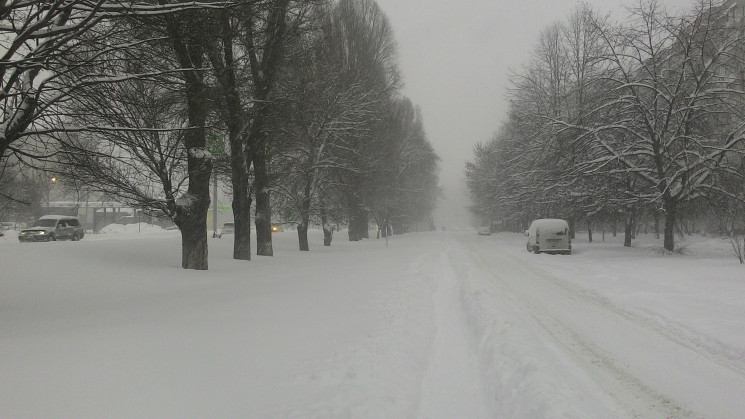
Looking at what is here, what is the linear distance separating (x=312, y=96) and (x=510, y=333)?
12.7m

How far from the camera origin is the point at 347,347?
222 inches

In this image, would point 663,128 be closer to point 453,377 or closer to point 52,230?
point 453,377

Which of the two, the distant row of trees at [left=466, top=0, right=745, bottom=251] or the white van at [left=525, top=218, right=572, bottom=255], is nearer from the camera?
the distant row of trees at [left=466, top=0, right=745, bottom=251]

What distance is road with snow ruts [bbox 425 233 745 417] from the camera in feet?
13.6

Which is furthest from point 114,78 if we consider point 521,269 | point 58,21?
point 521,269

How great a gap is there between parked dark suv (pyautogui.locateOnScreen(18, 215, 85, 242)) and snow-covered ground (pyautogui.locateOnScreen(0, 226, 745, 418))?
1932 centimetres

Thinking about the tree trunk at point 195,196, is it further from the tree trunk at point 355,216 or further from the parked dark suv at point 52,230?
the parked dark suv at point 52,230

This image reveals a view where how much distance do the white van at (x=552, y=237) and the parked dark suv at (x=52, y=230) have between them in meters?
28.4

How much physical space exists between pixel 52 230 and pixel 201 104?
77.2 ft

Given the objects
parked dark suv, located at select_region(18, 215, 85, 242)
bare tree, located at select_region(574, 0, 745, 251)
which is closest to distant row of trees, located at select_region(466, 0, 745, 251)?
bare tree, located at select_region(574, 0, 745, 251)

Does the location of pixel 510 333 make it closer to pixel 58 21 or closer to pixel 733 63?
pixel 58 21

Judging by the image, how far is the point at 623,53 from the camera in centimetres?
2048

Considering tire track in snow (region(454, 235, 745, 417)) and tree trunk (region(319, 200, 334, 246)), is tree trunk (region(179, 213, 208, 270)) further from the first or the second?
tree trunk (region(319, 200, 334, 246))

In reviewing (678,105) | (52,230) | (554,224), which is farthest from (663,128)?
(52,230)
